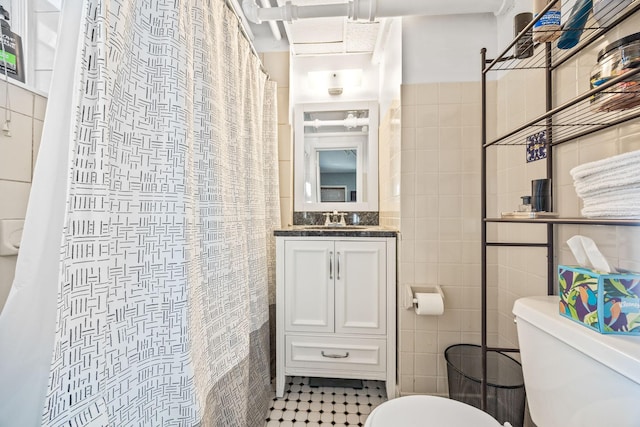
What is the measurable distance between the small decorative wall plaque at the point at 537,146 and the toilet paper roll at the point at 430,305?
0.80 m

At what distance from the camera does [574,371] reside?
0.65 m

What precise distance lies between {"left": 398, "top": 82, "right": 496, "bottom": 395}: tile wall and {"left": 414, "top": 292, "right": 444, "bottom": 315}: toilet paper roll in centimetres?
16

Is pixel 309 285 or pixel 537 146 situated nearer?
pixel 537 146

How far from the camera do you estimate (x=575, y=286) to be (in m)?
0.69

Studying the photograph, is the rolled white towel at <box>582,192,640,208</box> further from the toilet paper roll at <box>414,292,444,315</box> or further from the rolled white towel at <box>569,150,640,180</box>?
the toilet paper roll at <box>414,292,444,315</box>

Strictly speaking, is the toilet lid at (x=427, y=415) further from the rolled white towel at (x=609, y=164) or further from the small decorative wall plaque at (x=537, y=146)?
the small decorative wall plaque at (x=537, y=146)

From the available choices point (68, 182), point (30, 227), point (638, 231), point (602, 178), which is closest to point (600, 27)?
point (602, 178)

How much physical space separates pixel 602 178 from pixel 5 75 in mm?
1600

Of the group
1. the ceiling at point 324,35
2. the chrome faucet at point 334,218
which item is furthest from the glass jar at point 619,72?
the chrome faucet at point 334,218

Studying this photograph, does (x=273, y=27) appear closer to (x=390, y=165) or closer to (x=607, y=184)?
(x=390, y=165)

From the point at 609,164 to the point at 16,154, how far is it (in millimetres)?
1560

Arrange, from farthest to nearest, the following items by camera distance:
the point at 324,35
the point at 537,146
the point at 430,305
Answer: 1. the point at 324,35
2. the point at 430,305
3. the point at 537,146

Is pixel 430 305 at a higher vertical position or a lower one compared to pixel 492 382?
higher

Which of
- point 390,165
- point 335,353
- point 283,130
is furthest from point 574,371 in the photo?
point 283,130
